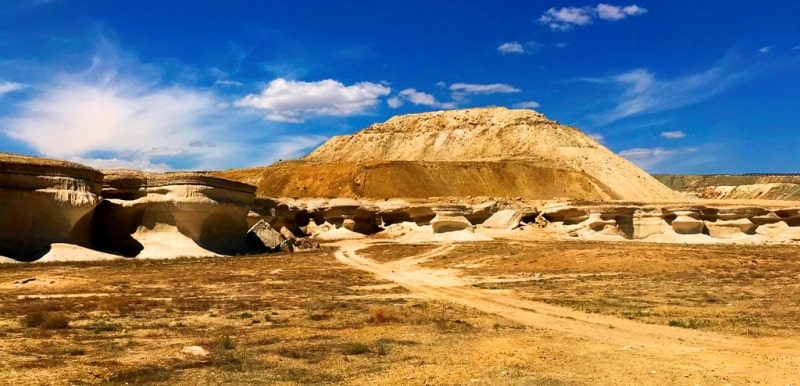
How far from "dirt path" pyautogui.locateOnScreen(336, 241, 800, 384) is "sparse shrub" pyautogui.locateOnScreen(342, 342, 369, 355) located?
3451mm

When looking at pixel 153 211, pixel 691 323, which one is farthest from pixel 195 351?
pixel 153 211

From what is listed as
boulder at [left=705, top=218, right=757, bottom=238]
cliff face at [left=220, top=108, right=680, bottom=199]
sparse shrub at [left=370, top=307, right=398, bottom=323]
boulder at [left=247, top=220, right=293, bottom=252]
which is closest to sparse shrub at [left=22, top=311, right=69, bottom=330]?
sparse shrub at [left=370, top=307, right=398, bottom=323]

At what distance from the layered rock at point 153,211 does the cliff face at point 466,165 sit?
138 feet

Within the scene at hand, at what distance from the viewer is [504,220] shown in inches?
Answer: 1793

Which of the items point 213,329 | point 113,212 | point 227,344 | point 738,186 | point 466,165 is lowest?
point 213,329

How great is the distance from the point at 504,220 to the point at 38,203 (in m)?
28.8

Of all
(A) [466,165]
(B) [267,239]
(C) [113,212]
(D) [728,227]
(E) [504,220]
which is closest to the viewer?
(C) [113,212]

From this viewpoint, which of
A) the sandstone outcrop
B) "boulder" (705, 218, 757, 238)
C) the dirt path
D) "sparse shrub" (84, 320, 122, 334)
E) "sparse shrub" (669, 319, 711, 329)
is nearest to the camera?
the dirt path

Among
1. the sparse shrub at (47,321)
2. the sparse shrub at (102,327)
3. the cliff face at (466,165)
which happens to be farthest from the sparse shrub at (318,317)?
the cliff face at (466,165)

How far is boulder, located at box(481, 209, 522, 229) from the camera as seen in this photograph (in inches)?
1773

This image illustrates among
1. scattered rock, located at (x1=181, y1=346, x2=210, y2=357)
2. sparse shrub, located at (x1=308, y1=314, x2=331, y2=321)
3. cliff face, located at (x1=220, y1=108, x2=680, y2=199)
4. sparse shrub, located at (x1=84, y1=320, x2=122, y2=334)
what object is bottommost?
sparse shrub, located at (x1=84, y1=320, x2=122, y2=334)

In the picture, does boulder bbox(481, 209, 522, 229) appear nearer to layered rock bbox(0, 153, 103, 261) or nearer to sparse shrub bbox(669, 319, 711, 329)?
layered rock bbox(0, 153, 103, 261)

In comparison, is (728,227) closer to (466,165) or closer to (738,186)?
(466,165)

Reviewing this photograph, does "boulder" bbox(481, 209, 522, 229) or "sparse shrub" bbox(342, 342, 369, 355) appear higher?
"boulder" bbox(481, 209, 522, 229)
